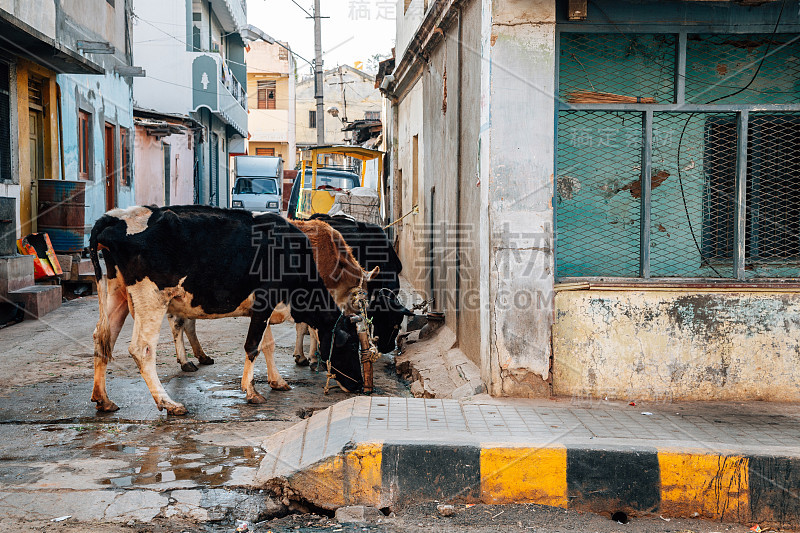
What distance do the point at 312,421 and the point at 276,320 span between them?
6.09 ft

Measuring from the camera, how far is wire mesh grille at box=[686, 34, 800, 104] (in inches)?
216

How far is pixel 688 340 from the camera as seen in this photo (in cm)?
529

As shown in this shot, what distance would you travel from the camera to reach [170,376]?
686cm

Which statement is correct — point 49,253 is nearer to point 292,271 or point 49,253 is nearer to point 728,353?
point 292,271

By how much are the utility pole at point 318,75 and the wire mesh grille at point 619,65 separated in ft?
66.5

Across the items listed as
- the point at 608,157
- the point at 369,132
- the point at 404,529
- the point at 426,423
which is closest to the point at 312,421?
the point at 426,423

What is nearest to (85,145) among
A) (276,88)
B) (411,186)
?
(411,186)

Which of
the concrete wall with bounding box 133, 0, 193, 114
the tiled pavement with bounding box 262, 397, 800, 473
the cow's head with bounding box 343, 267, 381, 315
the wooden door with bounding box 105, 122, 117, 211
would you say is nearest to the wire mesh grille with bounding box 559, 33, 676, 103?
the tiled pavement with bounding box 262, 397, 800, 473

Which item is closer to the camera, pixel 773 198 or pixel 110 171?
pixel 773 198

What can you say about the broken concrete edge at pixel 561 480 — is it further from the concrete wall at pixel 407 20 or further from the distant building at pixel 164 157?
the distant building at pixel 164 157

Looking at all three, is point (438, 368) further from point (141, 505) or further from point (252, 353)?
point (141, 505)

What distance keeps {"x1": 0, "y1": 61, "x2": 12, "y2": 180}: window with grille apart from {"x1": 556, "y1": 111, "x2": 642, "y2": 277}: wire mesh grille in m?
8.80

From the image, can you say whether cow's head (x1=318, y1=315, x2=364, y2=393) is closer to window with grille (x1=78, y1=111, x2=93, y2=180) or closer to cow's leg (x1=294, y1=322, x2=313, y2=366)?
cow's leg (x1=294, y1=322, x2=313, y2=366)

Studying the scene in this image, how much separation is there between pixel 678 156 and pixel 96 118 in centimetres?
1261
